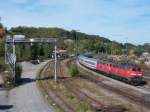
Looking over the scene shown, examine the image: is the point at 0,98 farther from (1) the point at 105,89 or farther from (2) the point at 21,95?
(1) the point at 105,89

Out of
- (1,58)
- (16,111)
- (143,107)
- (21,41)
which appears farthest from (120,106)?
(1,58)

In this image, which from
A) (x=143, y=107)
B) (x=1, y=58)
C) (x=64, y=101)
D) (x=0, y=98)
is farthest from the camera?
(x=1, y=58)

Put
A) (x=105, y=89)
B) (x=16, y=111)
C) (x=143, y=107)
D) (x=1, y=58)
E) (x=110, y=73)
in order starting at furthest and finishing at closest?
1. (x=1, y=58)
2. (x=110, y=73)
3. (x=105, y=89)
4. (x=143, y=107)
5. (x=16, y=111)

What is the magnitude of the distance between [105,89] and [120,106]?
15.6m

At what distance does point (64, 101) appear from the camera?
36812mm

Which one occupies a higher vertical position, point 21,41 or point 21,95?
point 21,41

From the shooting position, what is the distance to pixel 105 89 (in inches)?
1951

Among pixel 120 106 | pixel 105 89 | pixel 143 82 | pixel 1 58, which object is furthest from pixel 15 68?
pixel 1 58

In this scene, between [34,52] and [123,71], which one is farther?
[34,52]

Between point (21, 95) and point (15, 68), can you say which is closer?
point (21, 95)

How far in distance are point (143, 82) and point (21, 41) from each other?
1867 cm

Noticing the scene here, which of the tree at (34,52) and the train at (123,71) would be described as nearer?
the train at (123,71)

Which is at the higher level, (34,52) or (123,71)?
(123,71)

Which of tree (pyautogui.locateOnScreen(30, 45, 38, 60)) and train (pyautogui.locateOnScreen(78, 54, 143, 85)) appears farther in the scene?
tree (pyautogui.locateOnScreen(30, 45, 38, 60))
